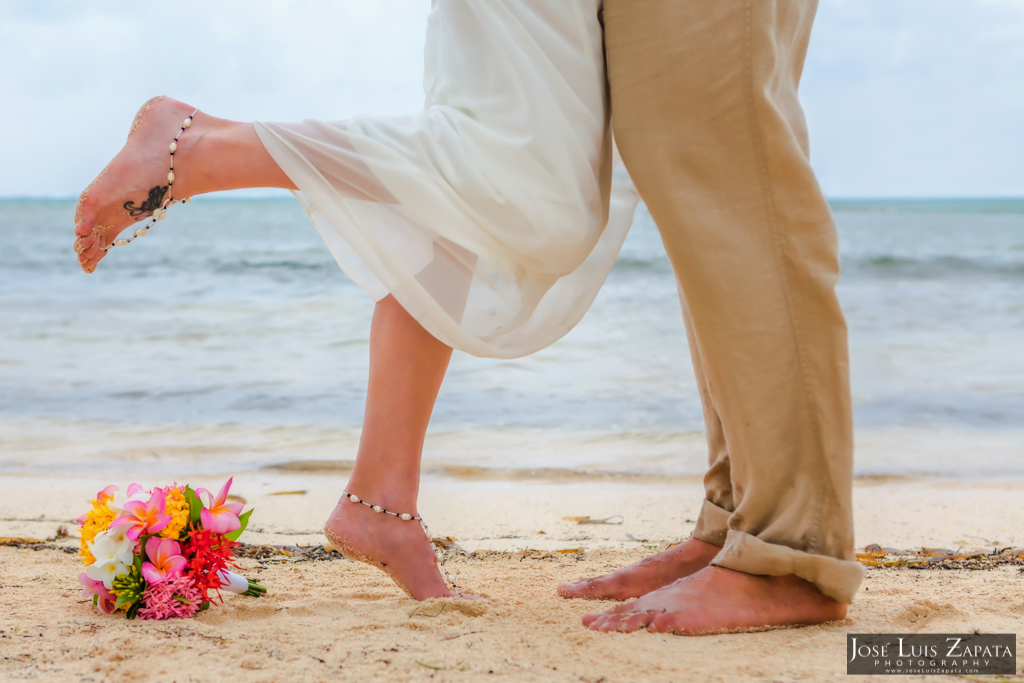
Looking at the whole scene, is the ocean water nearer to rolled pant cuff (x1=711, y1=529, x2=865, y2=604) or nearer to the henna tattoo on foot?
rolled pant cuff (x1=711, y1=529, x2=865, y2=604)

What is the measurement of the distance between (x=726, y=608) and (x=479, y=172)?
2.51ft

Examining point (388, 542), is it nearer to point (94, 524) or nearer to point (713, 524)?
point (94, 524)

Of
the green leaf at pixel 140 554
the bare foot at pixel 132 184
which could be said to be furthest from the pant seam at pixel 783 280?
the green leaf at pixel 140 554

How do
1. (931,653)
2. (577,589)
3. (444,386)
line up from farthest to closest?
1. (444,386)
2. (577,589)
3. (931,653)

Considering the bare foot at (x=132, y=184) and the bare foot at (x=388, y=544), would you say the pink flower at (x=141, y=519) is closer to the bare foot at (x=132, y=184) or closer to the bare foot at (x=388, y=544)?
the bare foot at (x=388, y=544)

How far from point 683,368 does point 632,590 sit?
3369mm

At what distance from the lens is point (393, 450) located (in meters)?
1.32

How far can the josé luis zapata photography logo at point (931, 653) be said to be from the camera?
103 centimetres

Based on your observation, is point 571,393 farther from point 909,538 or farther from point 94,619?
point 94,619

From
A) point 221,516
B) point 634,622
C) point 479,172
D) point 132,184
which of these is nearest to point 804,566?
point 634,622

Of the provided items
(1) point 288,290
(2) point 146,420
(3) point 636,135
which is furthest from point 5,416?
(1) point 288,290

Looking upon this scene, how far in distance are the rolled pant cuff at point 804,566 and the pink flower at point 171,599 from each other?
2.86ft

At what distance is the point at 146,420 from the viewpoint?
366cm

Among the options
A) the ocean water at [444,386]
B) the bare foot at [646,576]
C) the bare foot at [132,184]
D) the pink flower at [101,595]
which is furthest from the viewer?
the ocean water at [444,386]
